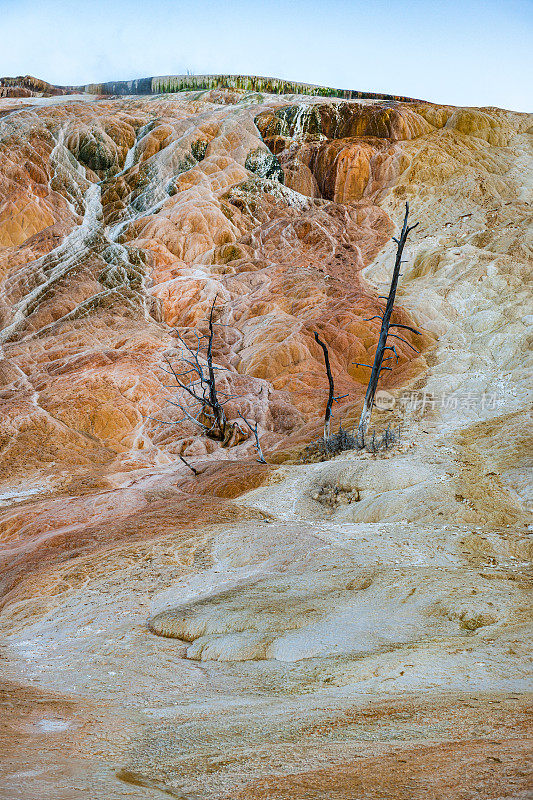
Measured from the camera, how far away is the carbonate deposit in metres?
3.46

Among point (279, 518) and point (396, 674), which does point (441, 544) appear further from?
point (396, 674)

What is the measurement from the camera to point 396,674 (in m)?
4.64

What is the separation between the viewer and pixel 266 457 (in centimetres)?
1606

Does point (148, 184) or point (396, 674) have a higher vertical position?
point (148, 184)

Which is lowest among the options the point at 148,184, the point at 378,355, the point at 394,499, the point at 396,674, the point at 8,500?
the point at 8,500

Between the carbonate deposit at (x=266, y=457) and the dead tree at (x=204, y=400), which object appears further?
the dead tree at (x=204, y=400)

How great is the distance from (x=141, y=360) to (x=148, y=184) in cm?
1678

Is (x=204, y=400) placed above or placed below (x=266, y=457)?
above

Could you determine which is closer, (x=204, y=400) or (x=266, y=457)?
(x=266, y=457)

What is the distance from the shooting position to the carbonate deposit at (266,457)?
11.4 feet

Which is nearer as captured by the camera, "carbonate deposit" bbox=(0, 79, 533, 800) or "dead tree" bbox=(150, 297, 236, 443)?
"carbonate deposit" bbox=(0, 79, 533, 800)

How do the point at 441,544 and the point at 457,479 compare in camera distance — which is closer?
the point at 441,544

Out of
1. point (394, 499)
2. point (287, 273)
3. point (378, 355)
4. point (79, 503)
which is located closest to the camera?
point (394, 499)

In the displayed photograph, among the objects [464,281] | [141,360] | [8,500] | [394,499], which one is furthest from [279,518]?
[464,281]
